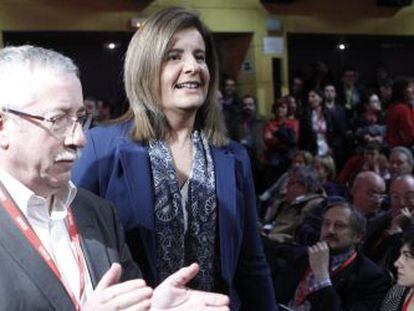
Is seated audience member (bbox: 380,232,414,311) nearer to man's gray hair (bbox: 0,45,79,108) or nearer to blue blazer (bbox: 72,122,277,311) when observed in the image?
blue blazer (bbox: 72,122,277,311)

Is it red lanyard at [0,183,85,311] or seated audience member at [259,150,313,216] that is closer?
red lanyard at [0,183,85,311]

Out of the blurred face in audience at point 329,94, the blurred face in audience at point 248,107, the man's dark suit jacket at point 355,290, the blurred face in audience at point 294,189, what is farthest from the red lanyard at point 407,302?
the blurred face in audience at point 329,94

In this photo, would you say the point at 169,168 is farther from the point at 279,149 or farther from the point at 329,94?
the point at 329,94

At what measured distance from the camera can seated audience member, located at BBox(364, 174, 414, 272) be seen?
3.53 meters

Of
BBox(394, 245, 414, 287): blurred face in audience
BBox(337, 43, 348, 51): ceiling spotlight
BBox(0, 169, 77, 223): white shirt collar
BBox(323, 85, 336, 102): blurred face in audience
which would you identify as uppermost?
BBox(337, 43, 348, 51): ceiling spotlight

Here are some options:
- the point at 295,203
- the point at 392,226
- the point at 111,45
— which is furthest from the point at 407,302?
the point at 111,45

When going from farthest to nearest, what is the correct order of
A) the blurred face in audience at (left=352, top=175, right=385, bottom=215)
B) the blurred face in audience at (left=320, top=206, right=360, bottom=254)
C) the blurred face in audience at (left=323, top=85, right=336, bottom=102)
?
1. the blurred face in audience at (left=323, top=85, right=336, bottom=102)
2. the blurred face in audience at (left=352, top=175, right=385, bottom=215)
3. the blurred face in audience at (left=320, top=206, right=360, bottom=254)

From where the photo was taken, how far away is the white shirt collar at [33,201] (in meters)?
1.30

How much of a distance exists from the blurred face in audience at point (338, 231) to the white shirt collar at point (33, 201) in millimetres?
2176

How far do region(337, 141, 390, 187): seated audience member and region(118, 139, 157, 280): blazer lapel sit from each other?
161 inches

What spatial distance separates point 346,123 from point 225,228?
20.8 feet

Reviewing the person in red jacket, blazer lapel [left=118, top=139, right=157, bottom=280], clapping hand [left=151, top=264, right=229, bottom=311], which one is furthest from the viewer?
the person in red jacket

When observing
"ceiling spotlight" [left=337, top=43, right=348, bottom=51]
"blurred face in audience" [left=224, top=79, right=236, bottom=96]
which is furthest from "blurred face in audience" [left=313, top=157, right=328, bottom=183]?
"ceiling spotlight" [left=337, top=43, right=348, bottom=51]

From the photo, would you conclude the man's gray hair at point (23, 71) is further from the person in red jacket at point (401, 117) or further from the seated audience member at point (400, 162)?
the person in red jacket at point (401, 117)
